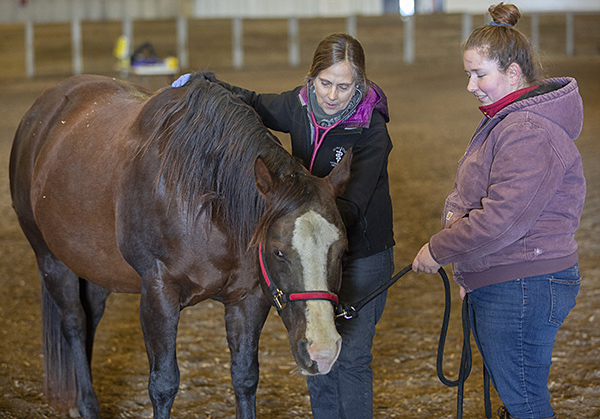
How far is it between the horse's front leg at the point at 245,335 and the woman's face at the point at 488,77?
3.36 ft

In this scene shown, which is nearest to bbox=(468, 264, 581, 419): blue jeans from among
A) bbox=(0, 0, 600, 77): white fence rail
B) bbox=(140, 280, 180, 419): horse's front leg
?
bbox=(140, 280, 180, 419): horse's front leg

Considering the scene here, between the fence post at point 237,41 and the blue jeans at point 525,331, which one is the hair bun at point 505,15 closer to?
the blue jeans at point 525,331

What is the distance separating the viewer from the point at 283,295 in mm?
1855

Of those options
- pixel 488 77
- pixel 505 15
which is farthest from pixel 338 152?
pixel 505 15

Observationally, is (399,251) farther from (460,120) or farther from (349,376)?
(460,120)

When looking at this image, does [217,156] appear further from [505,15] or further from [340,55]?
[505,15]

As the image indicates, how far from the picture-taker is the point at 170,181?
7.09ft

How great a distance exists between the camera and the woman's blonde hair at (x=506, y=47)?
5.86 ft

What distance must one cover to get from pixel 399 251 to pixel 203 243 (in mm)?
2969

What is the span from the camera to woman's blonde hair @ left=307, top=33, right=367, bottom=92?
2061mm

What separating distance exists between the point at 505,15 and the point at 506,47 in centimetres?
15

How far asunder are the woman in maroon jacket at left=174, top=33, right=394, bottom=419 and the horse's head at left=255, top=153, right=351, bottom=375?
208mm

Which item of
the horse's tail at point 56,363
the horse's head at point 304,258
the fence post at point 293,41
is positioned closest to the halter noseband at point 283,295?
the horse's head at point 304,258

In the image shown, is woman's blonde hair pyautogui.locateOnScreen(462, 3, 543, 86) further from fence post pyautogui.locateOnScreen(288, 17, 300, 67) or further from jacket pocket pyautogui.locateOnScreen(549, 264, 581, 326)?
fence post pyautogui.locateOnScreen(288, 17, 300, 67)
